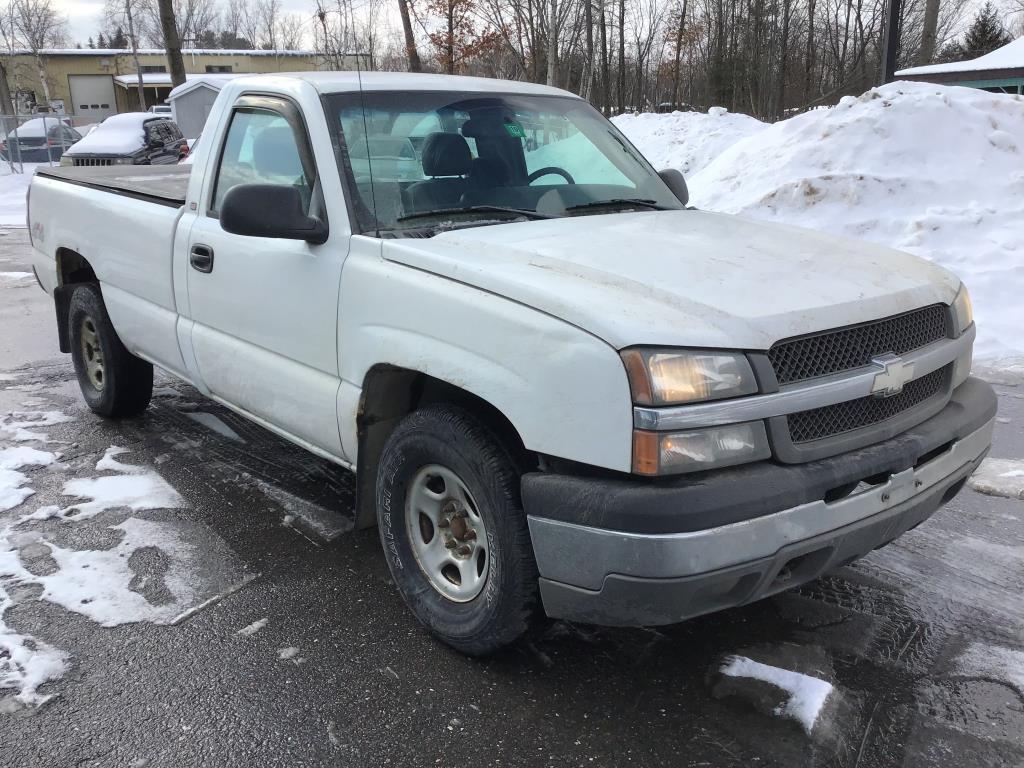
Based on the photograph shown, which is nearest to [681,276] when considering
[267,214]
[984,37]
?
[267,214]

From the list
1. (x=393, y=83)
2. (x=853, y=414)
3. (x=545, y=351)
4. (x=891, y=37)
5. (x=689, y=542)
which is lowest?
(x=689, y=542)

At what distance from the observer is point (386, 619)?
10.8ft

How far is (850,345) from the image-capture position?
2.59 meters

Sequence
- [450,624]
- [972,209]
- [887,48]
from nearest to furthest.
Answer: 1. [450,624]
2. [972,209]
3. [887,48]

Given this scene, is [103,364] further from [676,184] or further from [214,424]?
[676,184]

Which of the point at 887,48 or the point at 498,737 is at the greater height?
the point at 887,48

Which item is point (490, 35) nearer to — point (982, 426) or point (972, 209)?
point (972, 209)

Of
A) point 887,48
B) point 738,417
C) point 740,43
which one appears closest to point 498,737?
point 738,417

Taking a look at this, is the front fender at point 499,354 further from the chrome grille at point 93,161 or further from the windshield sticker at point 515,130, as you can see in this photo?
the chrome grille at point 93,161

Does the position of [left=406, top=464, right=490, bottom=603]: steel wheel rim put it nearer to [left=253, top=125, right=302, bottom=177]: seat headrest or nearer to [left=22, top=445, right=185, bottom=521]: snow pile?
[left=253, top=125, right=302, bottom=177]: seat headrest

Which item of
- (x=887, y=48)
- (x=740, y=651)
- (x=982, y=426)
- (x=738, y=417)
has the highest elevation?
(x=887, y=48)

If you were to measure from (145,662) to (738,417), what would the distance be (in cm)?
213

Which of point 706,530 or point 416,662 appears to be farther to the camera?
point 416,662

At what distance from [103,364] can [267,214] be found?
2768mm
